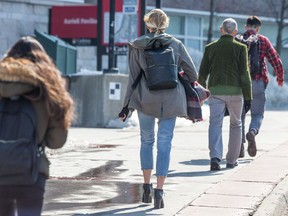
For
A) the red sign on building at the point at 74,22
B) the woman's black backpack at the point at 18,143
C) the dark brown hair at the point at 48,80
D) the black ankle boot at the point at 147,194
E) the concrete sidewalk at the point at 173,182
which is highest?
the dark brown hair at the point at 48,80

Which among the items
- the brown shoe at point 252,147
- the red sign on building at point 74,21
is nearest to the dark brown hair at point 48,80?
the brown shoe at point 252,147

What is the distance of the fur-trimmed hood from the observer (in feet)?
15.4

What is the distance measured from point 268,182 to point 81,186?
1.91 meters

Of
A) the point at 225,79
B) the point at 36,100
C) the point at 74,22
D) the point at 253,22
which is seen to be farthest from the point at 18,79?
the point at 74,22

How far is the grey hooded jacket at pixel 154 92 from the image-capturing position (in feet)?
23.9

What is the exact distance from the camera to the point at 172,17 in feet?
114

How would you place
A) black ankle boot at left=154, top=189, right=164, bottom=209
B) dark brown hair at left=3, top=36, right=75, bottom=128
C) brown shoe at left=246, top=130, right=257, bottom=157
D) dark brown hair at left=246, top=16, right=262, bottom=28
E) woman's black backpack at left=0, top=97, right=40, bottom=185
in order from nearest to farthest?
1. woman's black backpack at left=0, top=97, right=40, bottom=185
2. dark brown hair at left=3, top=36, right=75, bottom=128
3. black ankle boot at left=154, top=189, right=164, bottom=209
4. brown shoe at left=246, top=130, right=257, bottom=157
5. dark brown hair at left=246, top=16, right=262, bottom=28

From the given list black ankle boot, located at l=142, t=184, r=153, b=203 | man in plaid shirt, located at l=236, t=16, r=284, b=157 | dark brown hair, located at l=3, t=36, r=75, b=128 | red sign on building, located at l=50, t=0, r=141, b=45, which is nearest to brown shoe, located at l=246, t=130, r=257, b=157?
man in plaid shirt, located at l=236, t=16, r=284, b=157

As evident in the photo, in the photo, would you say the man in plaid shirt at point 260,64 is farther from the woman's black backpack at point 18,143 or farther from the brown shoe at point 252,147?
the woman's black backpack at point 18,143

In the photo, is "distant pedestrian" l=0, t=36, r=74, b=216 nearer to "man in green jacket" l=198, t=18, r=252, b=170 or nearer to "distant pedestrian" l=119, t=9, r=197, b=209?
"distant pedestrian" l=119, t=9, r=197, b=209

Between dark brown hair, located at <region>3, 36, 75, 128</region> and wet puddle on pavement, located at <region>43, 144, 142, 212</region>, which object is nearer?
dark brown hair, located at <region>3, 36, 75, 128</region>

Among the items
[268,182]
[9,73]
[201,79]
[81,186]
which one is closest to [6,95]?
[9,73]

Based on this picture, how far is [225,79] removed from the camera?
376 inches

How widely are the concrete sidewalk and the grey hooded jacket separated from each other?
32.7 inches
